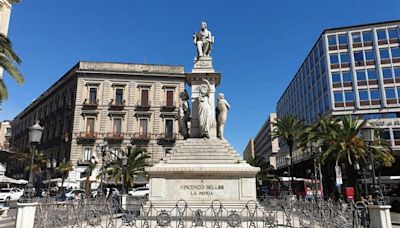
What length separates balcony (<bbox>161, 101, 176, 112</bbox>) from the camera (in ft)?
145

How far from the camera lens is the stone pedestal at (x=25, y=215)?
8891mm

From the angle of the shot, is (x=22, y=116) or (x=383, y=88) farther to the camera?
(x=22, y=116)

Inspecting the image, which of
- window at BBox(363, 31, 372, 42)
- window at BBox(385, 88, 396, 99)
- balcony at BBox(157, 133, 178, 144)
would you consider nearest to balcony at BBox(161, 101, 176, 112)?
balcony at BBox(157, 133, 178, 144)

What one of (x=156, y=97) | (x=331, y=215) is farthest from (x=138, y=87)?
(x=331, y=215)

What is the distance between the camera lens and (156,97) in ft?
147

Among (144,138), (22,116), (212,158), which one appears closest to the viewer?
(212,158)

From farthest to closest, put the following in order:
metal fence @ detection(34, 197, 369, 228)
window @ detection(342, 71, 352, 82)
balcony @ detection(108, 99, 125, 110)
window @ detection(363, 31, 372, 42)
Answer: window @ detection(363, 31, 372, 42)
window @ detection(342, 71, 352, 82)
balcony @ detection(108, 99, 125, 110)
metal fence @ detection(34, 197, 369, 228)

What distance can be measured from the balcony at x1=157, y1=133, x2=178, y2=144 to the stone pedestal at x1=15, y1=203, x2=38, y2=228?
33708mm

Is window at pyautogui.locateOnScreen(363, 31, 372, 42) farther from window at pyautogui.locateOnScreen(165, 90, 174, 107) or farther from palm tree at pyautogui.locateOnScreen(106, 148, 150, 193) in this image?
palm tree at pyautogui.locateOnScreen(106, 148, 150, 193)

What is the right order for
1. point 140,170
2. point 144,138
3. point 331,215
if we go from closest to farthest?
point 331,215 → point 140,170 → point 144,138

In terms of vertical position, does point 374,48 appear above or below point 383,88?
above

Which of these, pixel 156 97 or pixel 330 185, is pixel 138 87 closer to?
pixel 156 97

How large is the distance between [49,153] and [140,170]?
22.4m

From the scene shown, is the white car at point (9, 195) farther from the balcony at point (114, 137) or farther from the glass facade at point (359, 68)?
the glass facade at point (359, 68)
